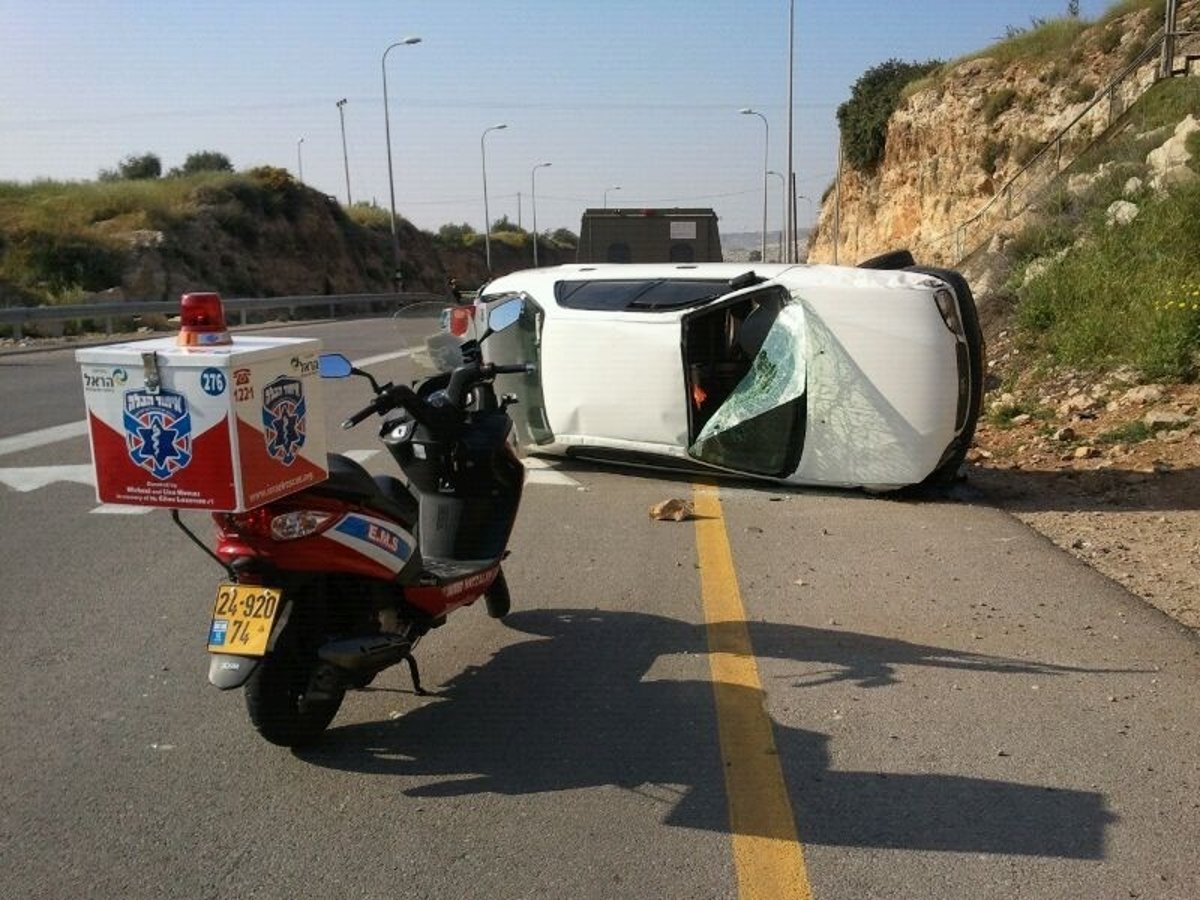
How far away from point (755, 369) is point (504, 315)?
313 cm

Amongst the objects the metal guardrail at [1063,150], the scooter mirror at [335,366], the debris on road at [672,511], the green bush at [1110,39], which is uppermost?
the green bush at [1110,39]

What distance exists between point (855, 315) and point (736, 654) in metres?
3.45

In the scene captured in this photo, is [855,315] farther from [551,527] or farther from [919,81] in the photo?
[919,81]

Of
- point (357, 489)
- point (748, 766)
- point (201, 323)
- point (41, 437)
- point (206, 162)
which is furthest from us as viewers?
point (206, 162)

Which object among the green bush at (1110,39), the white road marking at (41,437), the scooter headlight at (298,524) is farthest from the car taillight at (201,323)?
the green bush at (1110,39)

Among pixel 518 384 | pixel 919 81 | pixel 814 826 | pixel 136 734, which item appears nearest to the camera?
pixel 814 826

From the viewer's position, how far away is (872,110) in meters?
39.3

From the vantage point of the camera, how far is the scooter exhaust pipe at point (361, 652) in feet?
12.3

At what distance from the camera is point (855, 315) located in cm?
753

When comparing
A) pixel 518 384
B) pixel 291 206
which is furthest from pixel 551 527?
pixel 291 206

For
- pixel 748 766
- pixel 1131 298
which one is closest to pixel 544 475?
pixel 748 766

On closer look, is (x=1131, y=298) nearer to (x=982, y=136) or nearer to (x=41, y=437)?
(x=41, y=437)

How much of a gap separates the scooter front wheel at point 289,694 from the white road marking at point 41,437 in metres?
7.14

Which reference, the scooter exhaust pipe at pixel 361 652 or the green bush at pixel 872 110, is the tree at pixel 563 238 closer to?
the green bush at pixel 872 110
